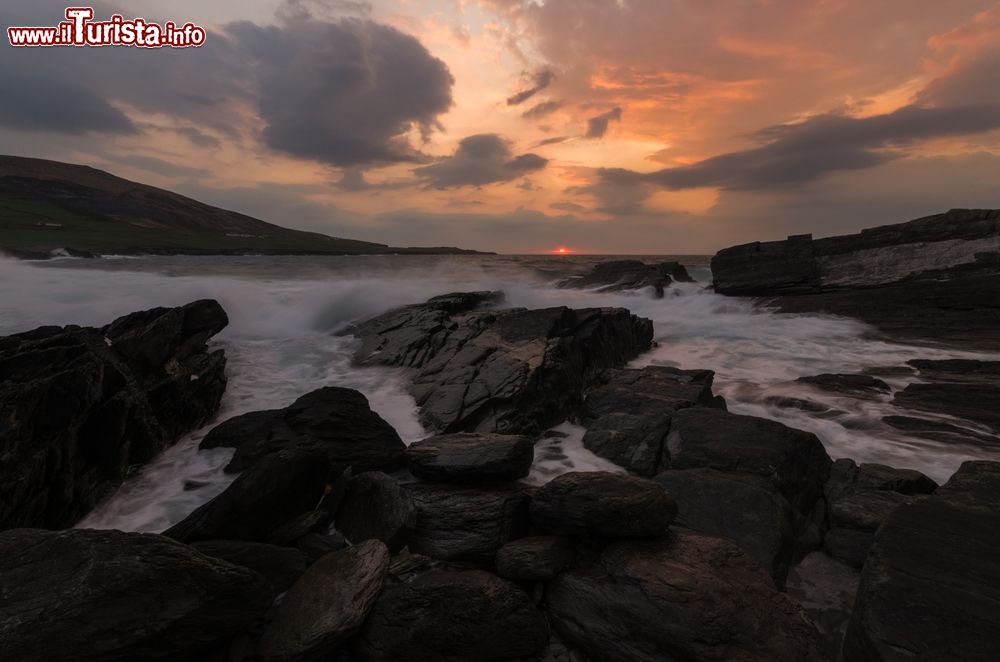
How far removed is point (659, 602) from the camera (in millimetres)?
3660

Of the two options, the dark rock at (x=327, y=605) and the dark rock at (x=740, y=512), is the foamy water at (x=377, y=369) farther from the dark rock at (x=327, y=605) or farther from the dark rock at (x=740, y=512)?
the dark rock at (x=327, y=605)

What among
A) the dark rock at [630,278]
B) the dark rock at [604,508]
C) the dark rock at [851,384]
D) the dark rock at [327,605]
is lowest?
the dark rock at [327,605]

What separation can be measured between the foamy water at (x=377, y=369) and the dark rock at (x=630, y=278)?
5547 millimetres

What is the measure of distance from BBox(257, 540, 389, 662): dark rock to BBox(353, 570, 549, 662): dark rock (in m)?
0.16

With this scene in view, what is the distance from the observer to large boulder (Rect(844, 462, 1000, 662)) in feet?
9.58

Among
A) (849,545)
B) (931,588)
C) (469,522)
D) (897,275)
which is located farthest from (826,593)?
(897,275)

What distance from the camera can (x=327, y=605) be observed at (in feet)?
12.3

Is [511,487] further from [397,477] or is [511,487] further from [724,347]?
[724,347]

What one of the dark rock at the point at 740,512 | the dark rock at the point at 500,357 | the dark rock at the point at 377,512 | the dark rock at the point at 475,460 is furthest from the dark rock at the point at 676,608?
the dark rock at the point at 500,357

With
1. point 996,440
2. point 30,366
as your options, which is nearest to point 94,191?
point 30,366

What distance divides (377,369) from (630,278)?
85.4ft

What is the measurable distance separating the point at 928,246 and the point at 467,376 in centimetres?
2240

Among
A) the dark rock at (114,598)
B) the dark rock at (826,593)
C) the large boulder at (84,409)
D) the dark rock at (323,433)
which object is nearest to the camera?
the dark rock at (114,598)

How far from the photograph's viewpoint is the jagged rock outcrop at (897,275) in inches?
653
